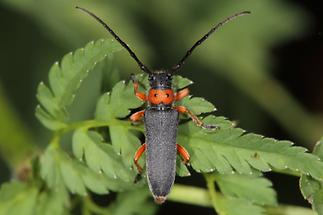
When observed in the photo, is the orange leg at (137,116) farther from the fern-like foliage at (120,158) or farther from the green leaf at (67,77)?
the green leaf at (67,77)

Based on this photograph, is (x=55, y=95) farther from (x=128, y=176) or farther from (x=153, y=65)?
(x=153, y=65)

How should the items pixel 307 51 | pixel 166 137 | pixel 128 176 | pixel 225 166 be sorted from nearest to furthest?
pixel 225 166 < pixel 128 176 < pixel 166 137 < pixel 307 51

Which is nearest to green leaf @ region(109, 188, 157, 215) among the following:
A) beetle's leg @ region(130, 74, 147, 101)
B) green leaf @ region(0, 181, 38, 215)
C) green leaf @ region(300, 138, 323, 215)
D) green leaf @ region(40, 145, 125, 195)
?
green leaf @ region(40, 145, 125, 195)

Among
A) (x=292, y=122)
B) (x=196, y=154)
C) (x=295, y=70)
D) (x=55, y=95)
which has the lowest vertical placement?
(x=292, y=122)

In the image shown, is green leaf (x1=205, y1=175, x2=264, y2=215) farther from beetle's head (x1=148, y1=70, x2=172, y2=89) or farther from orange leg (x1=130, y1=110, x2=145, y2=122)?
beetle's head (x1=148, y1=70, x2=172, y2=89)

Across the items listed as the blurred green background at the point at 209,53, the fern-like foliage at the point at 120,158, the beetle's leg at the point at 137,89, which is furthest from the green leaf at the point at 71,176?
the blurred green background at the point at 209,53

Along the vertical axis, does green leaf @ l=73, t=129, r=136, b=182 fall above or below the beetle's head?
below

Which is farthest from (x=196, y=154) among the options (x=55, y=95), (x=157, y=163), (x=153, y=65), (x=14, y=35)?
(x=14, y=35)
